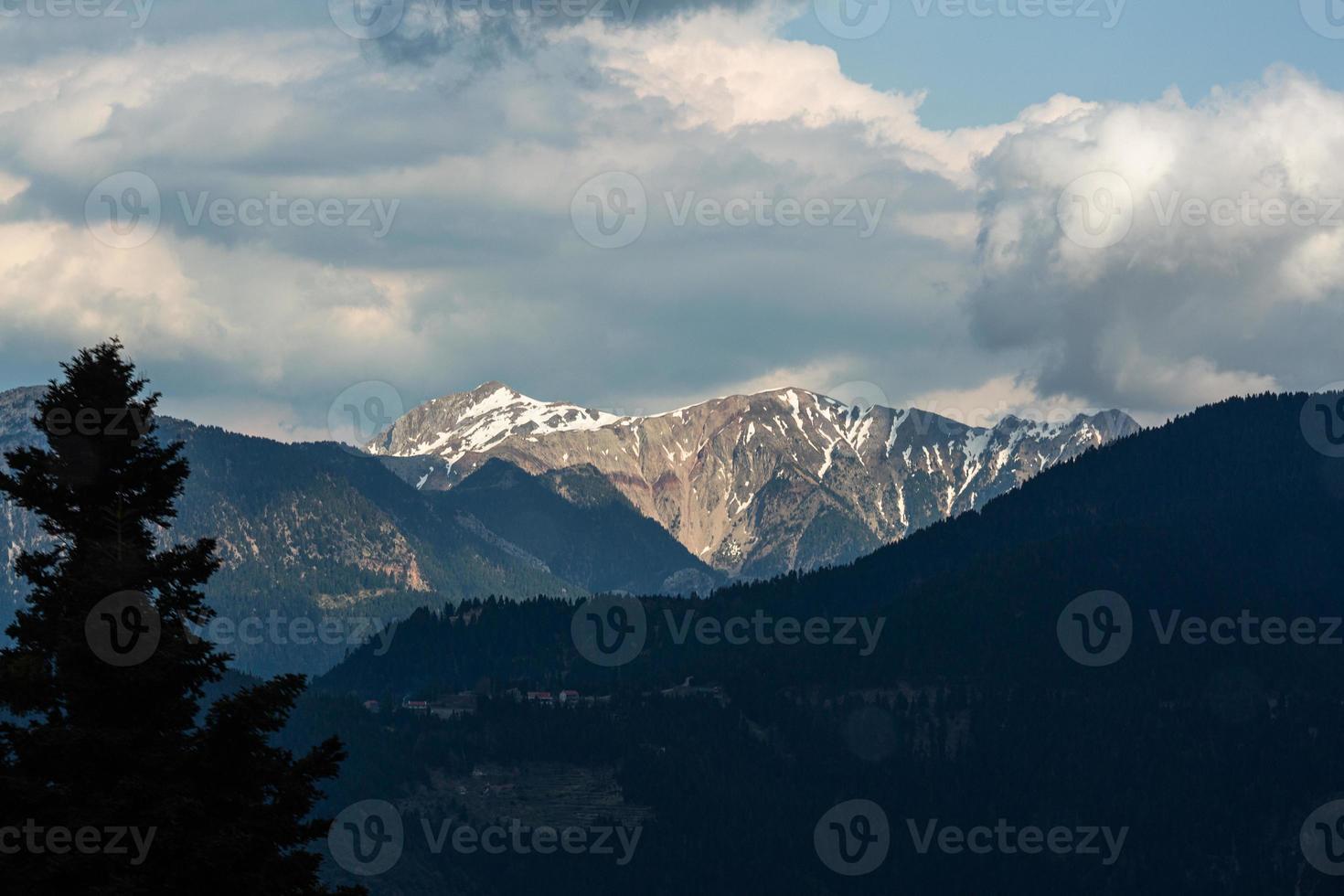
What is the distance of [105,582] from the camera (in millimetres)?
58000

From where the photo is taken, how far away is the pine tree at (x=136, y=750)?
54781mm

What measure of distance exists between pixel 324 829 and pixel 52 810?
314 inches

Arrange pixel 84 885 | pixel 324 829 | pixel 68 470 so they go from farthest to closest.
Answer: pixel 68 470 < pixel 324 829 < pixel 84 885

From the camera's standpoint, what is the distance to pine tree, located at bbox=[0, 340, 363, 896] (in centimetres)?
5478

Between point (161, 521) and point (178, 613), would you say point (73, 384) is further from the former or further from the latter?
point (178, 613)

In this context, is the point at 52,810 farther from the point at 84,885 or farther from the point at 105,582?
the point at 105,582

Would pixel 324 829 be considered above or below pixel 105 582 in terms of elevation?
below

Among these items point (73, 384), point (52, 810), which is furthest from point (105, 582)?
point (73, 384)

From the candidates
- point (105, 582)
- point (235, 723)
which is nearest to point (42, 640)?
point (105, 582)

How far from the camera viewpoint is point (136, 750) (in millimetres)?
57031

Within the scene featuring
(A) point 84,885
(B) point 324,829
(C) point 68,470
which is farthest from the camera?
(C) point 68,470

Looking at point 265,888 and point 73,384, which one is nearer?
point 265,888

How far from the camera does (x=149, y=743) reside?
57.3m

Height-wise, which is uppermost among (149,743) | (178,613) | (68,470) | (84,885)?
(68,470)
